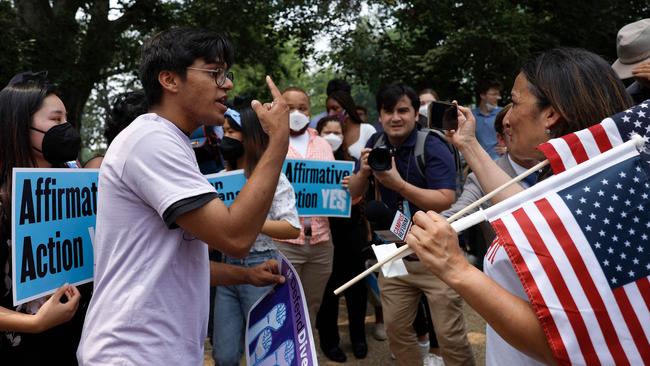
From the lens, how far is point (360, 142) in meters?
6.02

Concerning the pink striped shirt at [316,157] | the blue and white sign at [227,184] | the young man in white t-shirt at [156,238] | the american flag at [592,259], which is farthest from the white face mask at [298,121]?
the american flag at [592,259]

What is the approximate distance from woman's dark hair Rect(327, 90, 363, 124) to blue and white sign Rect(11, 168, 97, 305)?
12.4ft

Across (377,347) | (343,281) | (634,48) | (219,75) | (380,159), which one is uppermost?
(634,48)

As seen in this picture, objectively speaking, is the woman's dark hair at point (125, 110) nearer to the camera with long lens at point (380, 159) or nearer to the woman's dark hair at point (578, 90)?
the camera with long lens at point (380, 159)

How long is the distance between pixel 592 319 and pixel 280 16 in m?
11.9

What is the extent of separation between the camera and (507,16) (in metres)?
12.4

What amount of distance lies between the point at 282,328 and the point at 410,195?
1725mm

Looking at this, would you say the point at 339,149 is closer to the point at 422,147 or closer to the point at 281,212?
the point at 422,147

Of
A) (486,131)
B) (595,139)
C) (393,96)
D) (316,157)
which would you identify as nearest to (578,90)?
(595,139)

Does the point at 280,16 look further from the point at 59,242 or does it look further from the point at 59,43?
the point at 59,242

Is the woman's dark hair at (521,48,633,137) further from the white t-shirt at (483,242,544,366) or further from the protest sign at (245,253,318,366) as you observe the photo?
the protest sign at (245,253,318,366)

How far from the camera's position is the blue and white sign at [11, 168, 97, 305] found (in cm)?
221

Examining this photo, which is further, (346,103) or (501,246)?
(346,103)

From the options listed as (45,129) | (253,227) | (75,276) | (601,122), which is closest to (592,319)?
(601,122)
